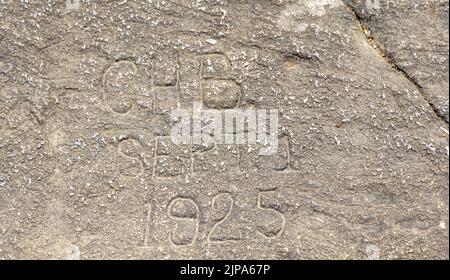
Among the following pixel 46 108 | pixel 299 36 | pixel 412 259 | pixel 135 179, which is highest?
pixel 299 36

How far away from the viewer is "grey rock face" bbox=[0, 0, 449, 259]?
233 centimetres

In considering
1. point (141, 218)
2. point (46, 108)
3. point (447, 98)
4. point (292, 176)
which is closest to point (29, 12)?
point (46, 108)

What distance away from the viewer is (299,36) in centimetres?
236

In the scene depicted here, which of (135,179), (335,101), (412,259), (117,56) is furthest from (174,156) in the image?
(412,259)

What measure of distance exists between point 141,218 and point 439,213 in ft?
2.71

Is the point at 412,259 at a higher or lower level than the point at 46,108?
lower

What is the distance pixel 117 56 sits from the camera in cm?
234

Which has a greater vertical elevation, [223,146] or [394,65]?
[394,65]

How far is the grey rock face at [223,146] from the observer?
233 cm

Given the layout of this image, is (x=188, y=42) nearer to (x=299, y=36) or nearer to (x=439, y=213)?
(x=299, y=36)

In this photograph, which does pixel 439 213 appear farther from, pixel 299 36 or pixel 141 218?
pixel 141 218

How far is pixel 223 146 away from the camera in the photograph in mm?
2367

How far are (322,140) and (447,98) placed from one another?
0.37 m

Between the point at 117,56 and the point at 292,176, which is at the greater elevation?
the point at 117,56
